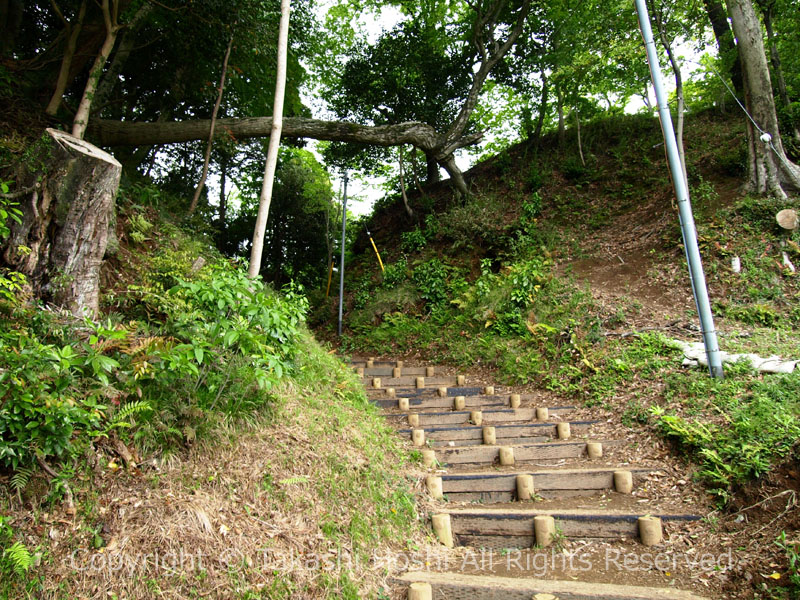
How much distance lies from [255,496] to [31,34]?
38.1 feet

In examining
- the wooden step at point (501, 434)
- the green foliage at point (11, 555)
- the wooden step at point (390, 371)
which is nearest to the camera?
the green foliage at point (11, 555)

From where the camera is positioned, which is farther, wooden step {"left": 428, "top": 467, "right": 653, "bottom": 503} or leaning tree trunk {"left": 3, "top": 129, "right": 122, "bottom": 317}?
wooden step {"left": 428, "top": 467, "right": 653, "bottom": 503}

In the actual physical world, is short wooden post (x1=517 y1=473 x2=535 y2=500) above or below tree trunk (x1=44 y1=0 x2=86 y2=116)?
below

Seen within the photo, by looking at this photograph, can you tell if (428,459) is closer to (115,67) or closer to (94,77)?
(94,77)

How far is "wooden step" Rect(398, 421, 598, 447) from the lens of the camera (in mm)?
5258

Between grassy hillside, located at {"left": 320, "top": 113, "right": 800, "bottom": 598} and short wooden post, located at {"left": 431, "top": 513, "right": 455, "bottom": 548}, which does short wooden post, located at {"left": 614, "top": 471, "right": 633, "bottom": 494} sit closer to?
grassy hillside, located at {"left": 320, "top": 113, "right": 800, "bottom": 598}

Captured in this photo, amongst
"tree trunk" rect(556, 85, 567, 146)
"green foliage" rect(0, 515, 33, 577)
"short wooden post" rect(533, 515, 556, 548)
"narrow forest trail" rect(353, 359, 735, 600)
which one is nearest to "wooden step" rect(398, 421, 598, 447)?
"narrow forest trail" rect(353, 359, 735, 600)

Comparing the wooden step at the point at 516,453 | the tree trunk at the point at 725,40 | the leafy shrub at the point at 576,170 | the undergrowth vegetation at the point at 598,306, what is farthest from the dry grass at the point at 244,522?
the leafy shrub at the point at 576,170

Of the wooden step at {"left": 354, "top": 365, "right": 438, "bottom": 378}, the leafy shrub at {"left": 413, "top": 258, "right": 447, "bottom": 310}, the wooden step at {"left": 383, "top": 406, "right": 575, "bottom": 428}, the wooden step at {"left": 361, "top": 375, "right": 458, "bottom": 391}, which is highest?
the leafy shrub at {"left": 413, "top": 258, "right": 447, "bottom": 310}

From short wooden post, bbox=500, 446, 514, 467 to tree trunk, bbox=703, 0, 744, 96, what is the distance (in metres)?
9.96

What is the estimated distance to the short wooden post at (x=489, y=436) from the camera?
5180 mm

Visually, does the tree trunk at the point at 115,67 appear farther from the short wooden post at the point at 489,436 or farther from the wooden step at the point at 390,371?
the short wooden post at the point at 489,436

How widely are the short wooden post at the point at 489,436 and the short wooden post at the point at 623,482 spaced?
4.35 feet

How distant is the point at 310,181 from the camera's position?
49.3 feet
